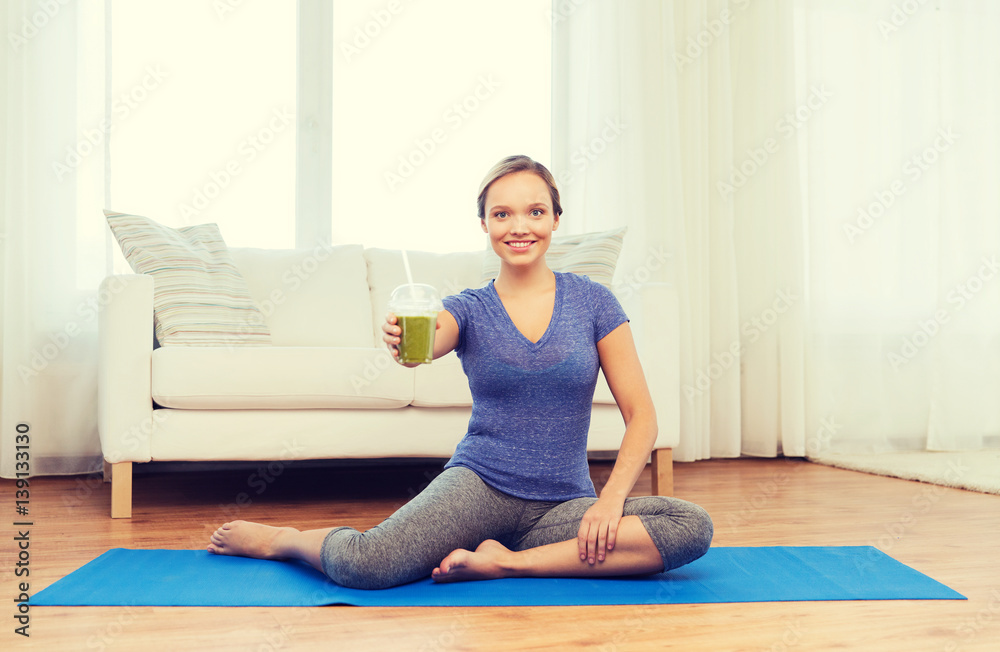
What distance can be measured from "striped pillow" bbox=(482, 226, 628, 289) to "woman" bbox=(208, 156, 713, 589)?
48.2 inches

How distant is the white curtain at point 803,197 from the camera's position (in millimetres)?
3557

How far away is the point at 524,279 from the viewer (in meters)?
1.62

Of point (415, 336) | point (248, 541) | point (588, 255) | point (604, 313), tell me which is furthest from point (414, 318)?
point (588, 255)

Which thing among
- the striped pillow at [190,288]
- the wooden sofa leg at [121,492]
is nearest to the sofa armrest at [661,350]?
the striped pillow at [190,288]

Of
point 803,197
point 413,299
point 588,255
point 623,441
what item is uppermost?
point 803,197

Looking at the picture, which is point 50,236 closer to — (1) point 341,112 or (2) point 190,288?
(2) point 190,288

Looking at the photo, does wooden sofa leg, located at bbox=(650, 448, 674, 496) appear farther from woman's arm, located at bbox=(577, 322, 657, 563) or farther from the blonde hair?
the blonde hair

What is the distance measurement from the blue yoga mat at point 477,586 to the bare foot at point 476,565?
0.06 ft

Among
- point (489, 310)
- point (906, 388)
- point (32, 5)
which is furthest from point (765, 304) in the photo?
point (32, 5)

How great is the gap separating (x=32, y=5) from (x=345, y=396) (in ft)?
6.39

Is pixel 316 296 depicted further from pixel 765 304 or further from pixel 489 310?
pixel 765 304

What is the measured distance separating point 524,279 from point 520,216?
138mm

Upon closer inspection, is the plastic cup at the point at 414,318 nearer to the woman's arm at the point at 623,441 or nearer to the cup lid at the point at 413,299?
the cup lid at the point at 413,299

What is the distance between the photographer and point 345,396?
2.33 m
